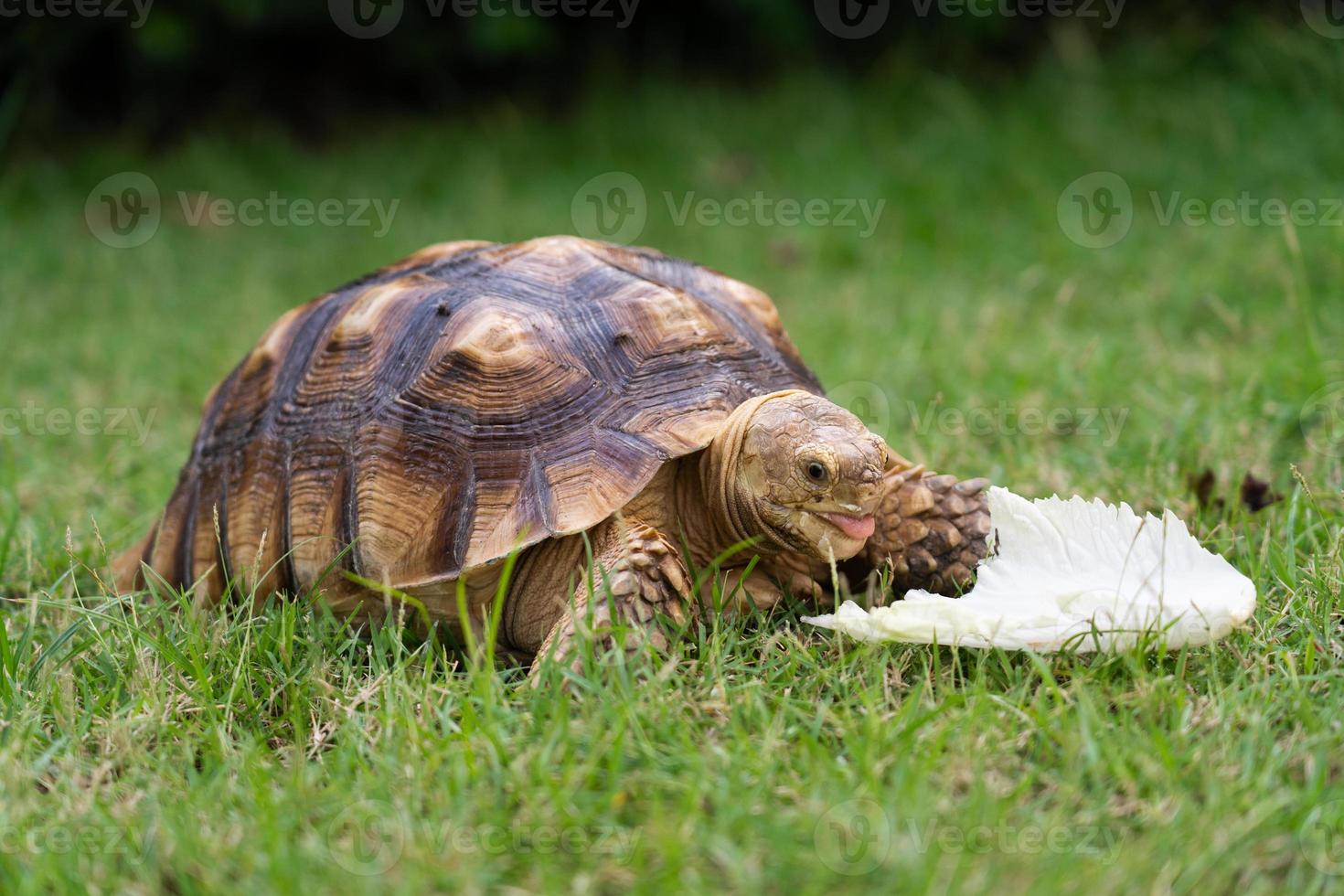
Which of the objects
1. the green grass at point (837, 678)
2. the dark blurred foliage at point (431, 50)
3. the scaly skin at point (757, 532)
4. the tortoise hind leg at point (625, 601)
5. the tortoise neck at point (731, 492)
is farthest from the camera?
the dark blurred foliage at point (431, 50)

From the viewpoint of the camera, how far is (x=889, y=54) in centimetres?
796

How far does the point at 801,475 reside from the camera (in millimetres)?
2326

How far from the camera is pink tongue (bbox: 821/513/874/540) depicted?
238cm

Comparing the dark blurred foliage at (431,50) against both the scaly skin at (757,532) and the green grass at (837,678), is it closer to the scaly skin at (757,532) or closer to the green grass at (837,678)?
the green grass at (837,678)

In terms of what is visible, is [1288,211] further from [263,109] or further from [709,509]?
[263,109]

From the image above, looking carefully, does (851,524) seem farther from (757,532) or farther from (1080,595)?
(1080,595)

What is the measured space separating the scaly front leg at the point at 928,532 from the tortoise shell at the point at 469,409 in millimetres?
394

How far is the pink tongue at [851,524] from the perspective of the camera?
7.80 ft

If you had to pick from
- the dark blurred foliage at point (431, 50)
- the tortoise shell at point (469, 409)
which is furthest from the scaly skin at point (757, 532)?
the dark blurred foliage at point (431, 50)

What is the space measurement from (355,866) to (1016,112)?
6.61 m

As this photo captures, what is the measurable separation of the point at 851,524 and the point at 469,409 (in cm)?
86

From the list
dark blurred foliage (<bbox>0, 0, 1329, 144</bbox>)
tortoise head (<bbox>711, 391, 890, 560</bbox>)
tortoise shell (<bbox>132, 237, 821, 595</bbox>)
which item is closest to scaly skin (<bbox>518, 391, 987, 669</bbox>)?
tortoise head (<bbox>711, 391, 890, 560</bbox>)

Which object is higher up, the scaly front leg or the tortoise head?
the tortoise head

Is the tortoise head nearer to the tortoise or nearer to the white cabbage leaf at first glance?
the tortoise
